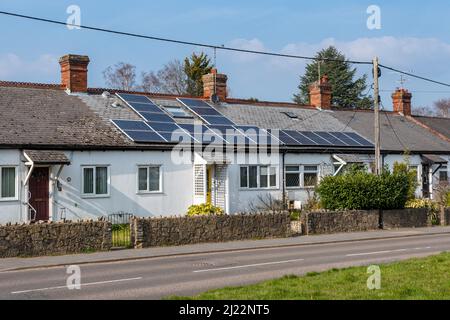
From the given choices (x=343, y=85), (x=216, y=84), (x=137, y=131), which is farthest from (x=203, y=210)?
(x=343, y=85)

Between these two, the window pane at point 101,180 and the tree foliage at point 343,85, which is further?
the tree foliage at point 343,85

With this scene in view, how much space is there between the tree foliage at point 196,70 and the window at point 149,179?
1503 inches

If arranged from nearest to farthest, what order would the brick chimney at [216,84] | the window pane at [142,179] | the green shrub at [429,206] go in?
1. the window pane at [142,179]
2. the green shrub at [429,206]
3. the brick chimney at [216,84]

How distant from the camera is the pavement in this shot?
1788cm

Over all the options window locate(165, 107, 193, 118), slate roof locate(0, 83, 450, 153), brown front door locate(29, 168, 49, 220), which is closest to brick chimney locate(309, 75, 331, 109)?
slate roof locate(0, 83, 450, 153)

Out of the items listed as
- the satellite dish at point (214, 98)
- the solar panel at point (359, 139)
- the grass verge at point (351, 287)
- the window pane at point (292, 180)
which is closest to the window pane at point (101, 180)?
the window pane at point (292, 180)

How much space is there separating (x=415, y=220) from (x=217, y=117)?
10.7 meters

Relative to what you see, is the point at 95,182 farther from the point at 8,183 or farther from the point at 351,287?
the point at 351,287

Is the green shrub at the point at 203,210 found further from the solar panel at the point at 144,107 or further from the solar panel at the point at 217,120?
the solar panel at the point at 144,107

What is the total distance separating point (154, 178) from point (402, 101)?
2488 cm

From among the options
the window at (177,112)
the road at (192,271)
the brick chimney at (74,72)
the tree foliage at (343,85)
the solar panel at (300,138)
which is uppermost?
the tree foliage at (343,85)

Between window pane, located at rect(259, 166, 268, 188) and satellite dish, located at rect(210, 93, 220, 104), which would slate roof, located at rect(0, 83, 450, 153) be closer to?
satellite dish, located at rect(210, 93, 220, 104)

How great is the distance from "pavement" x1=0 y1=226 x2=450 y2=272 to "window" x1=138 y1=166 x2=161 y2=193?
6164mm

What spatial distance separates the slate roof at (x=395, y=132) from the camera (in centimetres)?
3866
